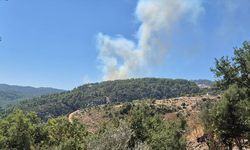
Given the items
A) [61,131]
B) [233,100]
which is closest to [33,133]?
[61,131]

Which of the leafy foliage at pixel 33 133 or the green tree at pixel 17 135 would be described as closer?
the green tree at pixel 17 135

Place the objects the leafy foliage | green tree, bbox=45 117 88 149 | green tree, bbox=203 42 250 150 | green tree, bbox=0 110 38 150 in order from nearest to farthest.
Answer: green tree, bbox=203 42 250 150
green tree, bbox=0 110 38 150
the leafy foliage
green tree, bbox=45 117 88 149

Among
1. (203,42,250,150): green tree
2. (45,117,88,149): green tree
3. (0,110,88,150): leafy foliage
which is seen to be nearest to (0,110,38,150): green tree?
(0,110,88,150): leafy foliage

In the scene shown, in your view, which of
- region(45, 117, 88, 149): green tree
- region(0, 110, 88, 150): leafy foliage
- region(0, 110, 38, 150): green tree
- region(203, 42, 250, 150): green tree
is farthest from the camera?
region(45, 117, 88, 149): green tree

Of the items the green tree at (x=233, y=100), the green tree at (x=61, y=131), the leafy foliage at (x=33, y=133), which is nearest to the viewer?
the green tree at (x=233, y=100)

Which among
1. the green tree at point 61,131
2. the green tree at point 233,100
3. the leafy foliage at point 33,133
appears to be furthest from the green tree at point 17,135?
the green tree at point 233,100

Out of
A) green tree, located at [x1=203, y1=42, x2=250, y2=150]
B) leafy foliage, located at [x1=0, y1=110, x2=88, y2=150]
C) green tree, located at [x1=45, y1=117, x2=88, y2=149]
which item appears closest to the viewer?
green tree, located at [x1=203, y1=42, x2=250, y2=150]

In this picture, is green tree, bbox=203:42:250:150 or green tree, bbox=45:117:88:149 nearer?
green tree, bbox=203:42:250:150

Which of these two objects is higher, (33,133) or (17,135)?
(33,133)

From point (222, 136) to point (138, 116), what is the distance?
12301 millimetres

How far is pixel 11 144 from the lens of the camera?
198 feet

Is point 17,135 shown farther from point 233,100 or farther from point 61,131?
point 233,100

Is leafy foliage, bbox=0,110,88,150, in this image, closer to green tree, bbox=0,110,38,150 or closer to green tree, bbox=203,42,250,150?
green tree, bbox=0,110,38,150

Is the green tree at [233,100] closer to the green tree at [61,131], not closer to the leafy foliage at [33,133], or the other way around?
the leafy foliage at [33,133]
